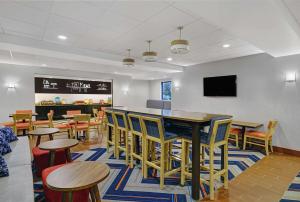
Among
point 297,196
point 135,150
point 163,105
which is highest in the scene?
point 163,105

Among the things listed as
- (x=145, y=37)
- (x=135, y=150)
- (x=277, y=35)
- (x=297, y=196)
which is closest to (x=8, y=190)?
(x=135, y=150)

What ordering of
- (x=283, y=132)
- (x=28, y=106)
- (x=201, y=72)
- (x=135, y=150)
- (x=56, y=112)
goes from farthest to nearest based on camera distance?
(x=56, y=112)
(x=28, y=106)
(x=201, y=72)
(x=283, y=132)
(x=135, y=150)

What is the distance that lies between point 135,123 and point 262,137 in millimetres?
3347

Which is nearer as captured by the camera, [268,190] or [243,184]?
[268,190]

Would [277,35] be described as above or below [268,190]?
above

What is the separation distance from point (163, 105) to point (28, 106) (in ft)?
20.8

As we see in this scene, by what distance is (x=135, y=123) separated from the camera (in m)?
3.06

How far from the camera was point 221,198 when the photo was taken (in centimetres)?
238

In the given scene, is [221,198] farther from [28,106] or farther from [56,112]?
[56,112]

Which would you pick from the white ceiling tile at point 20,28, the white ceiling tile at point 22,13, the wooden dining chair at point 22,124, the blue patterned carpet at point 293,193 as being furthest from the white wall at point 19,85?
the blue patterned carpet at point 293,193

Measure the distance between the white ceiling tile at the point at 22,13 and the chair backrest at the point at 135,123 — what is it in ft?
6.82

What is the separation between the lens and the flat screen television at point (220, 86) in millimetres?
5312

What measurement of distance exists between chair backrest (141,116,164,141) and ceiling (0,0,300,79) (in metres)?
1.57

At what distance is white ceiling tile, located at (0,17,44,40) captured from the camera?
2846mm
